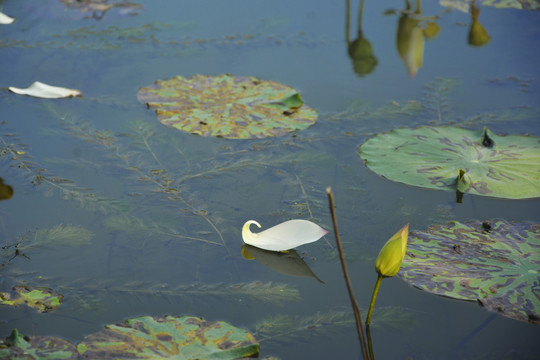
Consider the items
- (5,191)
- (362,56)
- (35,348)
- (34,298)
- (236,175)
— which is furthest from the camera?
(362,56)

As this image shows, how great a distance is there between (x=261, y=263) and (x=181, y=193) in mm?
457

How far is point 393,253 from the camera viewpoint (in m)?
1.25

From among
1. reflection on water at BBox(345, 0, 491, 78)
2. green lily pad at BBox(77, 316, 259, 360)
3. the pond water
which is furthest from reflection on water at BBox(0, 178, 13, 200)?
reflection on water at BBox(345, 0, 491, 78)

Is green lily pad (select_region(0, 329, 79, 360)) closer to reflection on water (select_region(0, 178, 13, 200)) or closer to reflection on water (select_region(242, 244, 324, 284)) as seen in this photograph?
reflection on water (select_region(242, 244, 324, 284))

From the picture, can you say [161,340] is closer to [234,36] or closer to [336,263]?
[336,263]

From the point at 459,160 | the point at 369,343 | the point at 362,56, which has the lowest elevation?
the point at 369,343

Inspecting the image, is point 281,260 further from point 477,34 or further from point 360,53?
point 477,34

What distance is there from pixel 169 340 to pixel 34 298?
428mm

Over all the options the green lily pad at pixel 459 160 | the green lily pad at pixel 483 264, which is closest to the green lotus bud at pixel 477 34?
the green lily pad at pixel 459 160

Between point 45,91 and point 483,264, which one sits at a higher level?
point 45,91

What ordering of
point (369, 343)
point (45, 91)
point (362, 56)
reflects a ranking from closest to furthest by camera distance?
point (369, 343) → point (45, 91) → point (362, 56)

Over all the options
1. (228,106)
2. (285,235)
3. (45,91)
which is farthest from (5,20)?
(285,235)

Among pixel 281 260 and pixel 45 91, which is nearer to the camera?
pixel 281 260

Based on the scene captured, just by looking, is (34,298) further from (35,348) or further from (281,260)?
(281,260)
